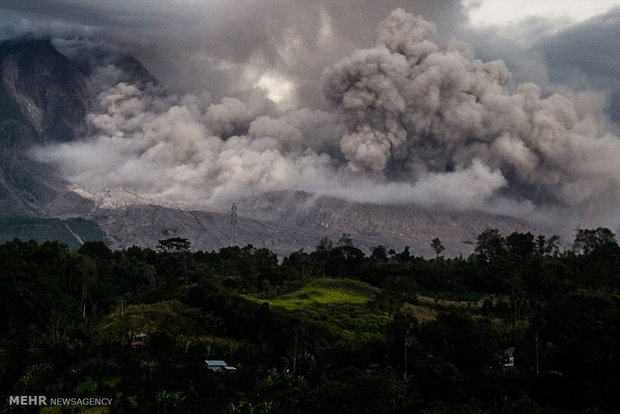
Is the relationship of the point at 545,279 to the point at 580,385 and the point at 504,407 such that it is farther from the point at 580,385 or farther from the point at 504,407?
the point at 504,407

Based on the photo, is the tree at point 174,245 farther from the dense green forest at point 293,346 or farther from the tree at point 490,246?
the tree at point 490,246

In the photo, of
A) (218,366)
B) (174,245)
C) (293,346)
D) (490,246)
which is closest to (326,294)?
(293,346)

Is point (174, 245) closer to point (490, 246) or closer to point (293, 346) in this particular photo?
point (490, 246)

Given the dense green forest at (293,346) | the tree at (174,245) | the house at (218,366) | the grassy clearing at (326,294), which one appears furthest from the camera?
the tree at (174,245)

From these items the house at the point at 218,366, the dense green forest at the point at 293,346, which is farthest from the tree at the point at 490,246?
the house at the point at 218,366

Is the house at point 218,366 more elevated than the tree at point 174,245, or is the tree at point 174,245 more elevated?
the tree at point 174,245

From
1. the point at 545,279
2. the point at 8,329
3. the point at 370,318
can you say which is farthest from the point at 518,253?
the point at 8,329

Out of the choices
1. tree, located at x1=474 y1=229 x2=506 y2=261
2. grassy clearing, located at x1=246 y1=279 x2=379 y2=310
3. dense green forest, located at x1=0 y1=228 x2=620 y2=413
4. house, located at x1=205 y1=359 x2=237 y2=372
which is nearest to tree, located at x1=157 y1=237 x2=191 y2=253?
dense green forest, located at x1=0 y1=228 x2=620 y2=413

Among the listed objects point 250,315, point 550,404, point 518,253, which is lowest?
point 550,404
